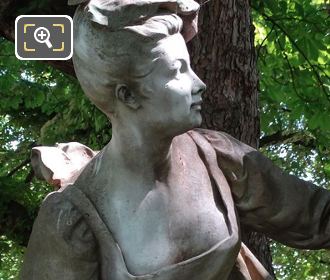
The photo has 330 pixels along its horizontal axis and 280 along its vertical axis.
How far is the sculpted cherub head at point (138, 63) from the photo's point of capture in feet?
7.93

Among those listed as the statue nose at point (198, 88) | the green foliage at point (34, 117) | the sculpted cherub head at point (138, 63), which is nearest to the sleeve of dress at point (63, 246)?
the sculpted cherub head at point (138, 63)

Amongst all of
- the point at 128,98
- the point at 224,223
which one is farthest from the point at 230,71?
the point at 128,98

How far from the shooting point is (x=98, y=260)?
101 inches

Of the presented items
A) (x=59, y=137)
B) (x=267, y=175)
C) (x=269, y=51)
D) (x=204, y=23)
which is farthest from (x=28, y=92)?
(x=267, y=175)

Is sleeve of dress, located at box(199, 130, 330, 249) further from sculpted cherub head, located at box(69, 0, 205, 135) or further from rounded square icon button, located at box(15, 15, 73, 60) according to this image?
rounded square icon button, located at box(15, 15, 73, 60)

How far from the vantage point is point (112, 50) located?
2.41 meters

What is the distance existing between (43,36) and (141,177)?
169 centimetres

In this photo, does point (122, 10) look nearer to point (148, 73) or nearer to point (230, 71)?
point (148, 73)

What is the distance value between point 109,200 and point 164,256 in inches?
8.2

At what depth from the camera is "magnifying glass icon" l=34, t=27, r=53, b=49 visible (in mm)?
4082

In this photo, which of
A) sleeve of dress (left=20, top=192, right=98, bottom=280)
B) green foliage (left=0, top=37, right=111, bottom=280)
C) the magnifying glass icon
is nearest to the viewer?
sleeve of dress (left=20, top=192, right=98, bottom=280)

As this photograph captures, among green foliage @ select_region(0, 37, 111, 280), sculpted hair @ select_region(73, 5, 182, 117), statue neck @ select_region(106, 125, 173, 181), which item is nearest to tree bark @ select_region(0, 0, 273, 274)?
statue neck @ select_region(106, 125, 173, 181)

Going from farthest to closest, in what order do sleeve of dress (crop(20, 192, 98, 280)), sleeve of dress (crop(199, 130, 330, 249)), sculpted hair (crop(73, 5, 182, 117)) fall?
sleeve of dress (crop(199, 130, 330, 249)), sleeve of dress (crop(20, 192, 98, 280)), sculpted hair (crop(73, 5, 182, 117))

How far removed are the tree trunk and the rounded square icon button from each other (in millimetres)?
544
